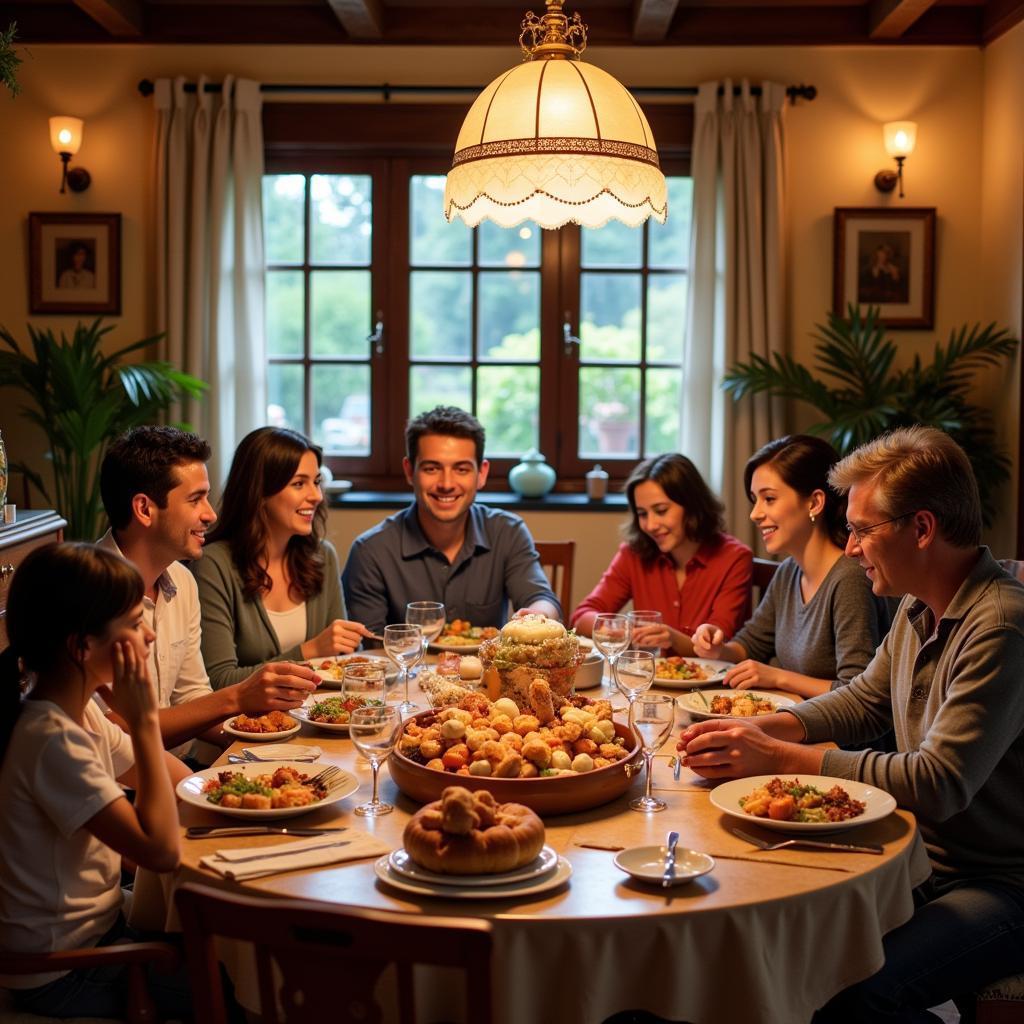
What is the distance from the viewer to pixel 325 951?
1306 mm

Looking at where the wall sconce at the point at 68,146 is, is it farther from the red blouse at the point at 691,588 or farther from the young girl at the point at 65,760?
the young girl at the point at 65,760

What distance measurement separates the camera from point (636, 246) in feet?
18.7

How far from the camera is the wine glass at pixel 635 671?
218 cm

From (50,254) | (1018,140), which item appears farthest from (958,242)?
(50,254)

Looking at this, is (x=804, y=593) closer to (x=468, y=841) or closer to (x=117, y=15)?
(x=468, y=841)

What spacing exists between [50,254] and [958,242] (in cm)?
401

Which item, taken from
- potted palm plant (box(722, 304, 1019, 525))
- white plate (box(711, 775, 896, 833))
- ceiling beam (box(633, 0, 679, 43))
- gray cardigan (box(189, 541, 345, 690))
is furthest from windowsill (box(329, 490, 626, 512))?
white plate (box(711, 775, 896, 833))

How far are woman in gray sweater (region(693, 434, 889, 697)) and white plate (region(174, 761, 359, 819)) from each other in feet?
3.46

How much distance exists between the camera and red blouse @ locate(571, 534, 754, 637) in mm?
3574

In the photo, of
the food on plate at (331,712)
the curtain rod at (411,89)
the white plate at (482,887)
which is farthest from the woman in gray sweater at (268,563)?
the curtain rod at (411,89)

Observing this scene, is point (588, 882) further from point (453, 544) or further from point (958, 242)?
point (958, 242)

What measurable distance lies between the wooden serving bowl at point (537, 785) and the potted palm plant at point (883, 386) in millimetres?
3283

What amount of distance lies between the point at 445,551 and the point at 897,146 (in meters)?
3.01

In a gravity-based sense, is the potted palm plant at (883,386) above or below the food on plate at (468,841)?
above
